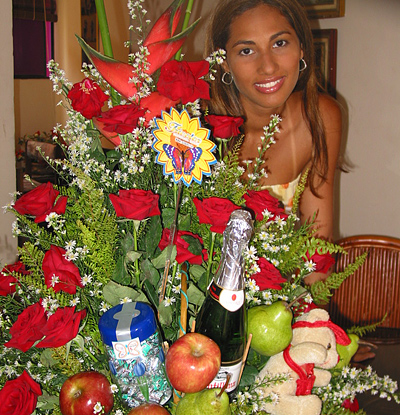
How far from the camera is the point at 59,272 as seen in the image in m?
0.64

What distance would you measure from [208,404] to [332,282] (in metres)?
0.31

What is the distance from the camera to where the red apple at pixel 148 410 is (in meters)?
0.58

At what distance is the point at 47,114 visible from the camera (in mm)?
4383

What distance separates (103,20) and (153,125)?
0.21 meters

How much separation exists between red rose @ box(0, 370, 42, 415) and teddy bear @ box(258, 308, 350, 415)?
1.02 feet

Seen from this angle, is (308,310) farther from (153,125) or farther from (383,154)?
(383,154)

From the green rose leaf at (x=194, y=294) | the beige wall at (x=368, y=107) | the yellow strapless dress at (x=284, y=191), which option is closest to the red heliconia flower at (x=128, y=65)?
the green rose leaf at (x=194, y=294)

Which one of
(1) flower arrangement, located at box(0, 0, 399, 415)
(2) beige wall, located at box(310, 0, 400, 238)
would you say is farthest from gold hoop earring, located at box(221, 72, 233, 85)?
(2) beige wall, located at box(310, 0, 400, 238)

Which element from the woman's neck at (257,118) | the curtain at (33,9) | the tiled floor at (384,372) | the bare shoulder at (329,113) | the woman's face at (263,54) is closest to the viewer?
the tiled floor at (384,372)

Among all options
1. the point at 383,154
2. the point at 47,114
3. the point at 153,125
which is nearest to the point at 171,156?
the point at 153,125

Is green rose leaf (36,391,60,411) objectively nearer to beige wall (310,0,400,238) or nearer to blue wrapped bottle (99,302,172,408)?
blue wrapped bottle (99,302,172,408)

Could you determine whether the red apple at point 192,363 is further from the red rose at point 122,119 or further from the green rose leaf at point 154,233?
the red rose at point 122,119

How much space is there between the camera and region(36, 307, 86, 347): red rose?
593 millimetres

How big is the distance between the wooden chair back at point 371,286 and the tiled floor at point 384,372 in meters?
0.36
